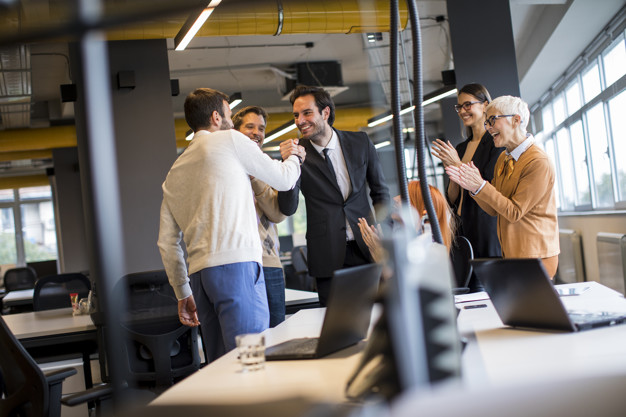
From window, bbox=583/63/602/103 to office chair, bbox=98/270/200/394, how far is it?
237 inches

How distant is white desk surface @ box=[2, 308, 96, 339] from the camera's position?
305 centimetres

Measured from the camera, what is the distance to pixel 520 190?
2.42m

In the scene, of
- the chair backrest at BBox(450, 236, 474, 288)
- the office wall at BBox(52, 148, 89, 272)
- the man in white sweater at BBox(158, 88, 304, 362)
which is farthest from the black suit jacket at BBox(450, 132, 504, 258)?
the office wall at BBox(52, 148, 89, 272)

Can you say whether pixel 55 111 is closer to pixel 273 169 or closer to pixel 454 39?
pixel 454 39

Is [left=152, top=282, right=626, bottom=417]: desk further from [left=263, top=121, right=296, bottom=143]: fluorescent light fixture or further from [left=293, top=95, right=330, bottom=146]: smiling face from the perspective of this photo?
[left=263, top=121, right=296, bottom=143]: fluorescent light fixture

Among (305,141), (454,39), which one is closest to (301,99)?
(305,141)

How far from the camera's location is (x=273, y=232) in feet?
9.73

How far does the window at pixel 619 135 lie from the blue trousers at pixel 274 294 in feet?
16.4

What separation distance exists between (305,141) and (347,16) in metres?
3.27

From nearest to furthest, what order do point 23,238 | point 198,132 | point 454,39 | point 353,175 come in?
point 198,132
point 353,175
point 454,39
point 23,238

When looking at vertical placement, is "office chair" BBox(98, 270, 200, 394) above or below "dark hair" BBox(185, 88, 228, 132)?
below

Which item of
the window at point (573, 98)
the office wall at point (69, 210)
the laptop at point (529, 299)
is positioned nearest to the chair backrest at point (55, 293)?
the laptop at point (529, 299)

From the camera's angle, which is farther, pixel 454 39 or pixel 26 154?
pixel 26 154

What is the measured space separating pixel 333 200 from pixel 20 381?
1.44 meters
